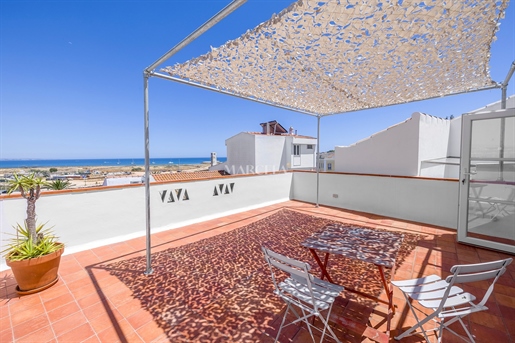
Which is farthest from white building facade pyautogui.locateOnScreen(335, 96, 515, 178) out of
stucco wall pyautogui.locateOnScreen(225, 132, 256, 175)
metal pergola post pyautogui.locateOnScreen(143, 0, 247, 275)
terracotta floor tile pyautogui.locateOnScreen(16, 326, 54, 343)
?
terracotta floor tile pyautogui.locateOnScreen(16, 326, 54, 343)

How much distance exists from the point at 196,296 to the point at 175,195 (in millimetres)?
2829

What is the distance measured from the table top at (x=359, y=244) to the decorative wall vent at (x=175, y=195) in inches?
137

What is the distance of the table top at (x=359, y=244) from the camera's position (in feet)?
6.12

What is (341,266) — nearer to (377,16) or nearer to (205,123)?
(377,16)

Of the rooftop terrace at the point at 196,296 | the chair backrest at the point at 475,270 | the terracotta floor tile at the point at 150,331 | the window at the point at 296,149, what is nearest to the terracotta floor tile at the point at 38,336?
the rooftop terrace at the point at 196,296

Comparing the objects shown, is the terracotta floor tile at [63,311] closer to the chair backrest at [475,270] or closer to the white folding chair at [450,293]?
the white folding chair at [450,293]

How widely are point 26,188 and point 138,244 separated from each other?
1.88 m

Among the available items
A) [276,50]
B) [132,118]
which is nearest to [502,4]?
[276,50]

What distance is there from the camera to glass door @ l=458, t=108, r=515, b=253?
350 cm

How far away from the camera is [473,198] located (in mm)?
3791

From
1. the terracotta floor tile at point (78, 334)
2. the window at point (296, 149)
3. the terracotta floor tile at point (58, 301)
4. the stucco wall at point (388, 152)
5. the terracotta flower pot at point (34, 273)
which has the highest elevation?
the window at point (296, 149)

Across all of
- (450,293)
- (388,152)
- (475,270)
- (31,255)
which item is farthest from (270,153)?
(475,270)

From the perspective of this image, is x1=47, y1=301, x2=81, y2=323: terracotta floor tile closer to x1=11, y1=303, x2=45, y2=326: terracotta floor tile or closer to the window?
x1=11, y1=303, x2=45, y2=326: terracotta floor tile

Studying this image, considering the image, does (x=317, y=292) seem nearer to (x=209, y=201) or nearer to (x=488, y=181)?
(x=209, y=201)
